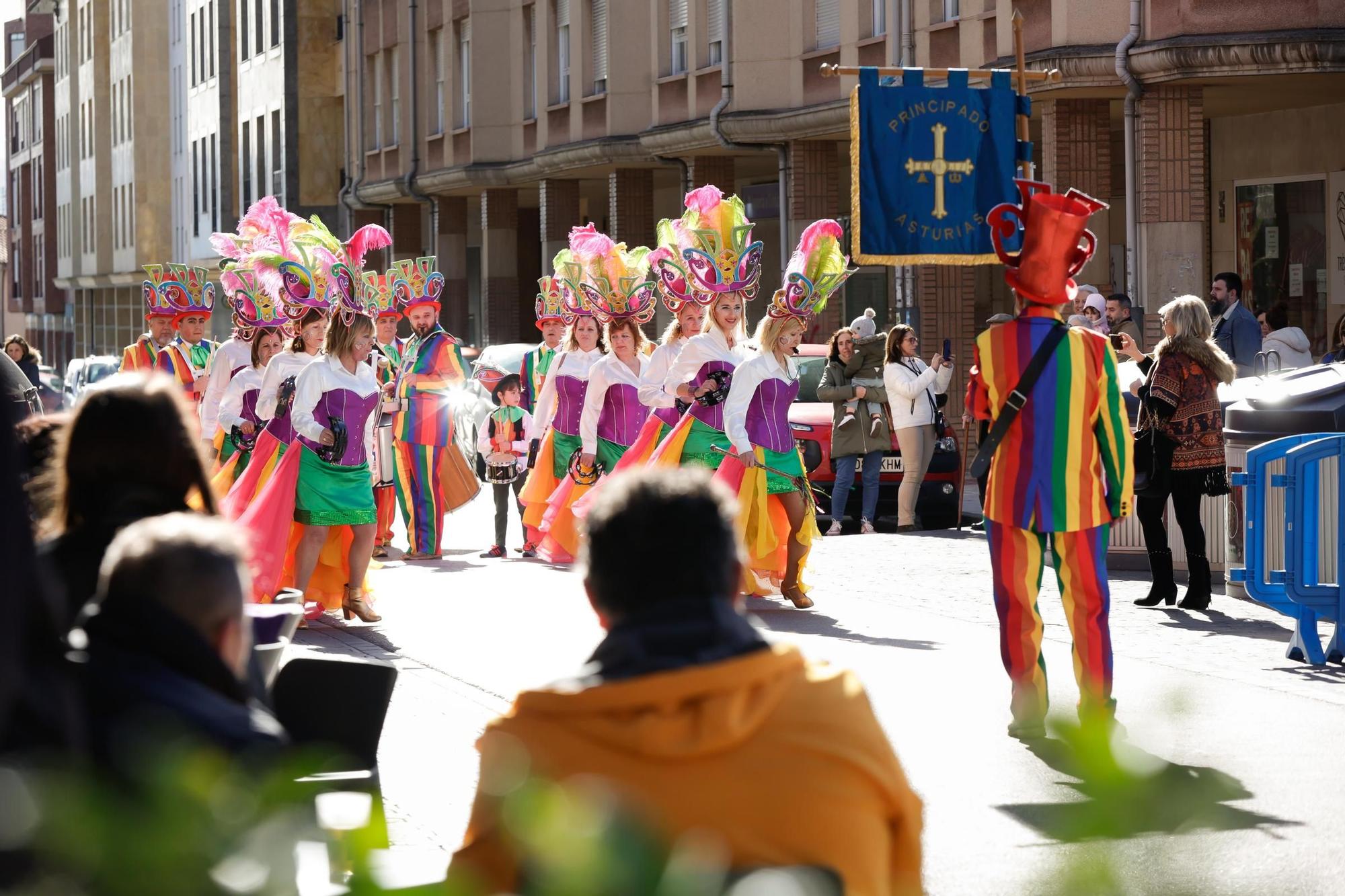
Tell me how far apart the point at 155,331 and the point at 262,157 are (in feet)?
133

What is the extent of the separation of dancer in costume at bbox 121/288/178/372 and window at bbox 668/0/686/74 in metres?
16.7

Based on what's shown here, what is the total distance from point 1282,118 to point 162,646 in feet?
79.8

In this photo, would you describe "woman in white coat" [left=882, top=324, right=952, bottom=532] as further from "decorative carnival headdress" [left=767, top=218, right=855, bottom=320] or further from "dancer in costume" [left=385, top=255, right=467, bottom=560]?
"decorative carnival headdress" [left=767, top=218, right=855, bottom=320]

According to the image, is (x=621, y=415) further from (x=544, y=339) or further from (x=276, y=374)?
(x=276, y=374)

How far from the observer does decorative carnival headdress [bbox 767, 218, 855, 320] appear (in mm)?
12430

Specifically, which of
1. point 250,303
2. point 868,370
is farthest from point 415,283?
point 868,370

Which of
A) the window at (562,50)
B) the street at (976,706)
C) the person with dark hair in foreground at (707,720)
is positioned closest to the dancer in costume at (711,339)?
the street at (976,706)

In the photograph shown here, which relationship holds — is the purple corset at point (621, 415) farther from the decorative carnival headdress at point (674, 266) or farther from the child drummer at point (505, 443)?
the decorative carnival headdress at point (674, 266)

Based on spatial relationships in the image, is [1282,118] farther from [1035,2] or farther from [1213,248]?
[1035,2]

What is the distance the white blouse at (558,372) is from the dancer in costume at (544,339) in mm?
422

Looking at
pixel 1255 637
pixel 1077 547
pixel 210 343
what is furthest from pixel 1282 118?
pixel 1077 547

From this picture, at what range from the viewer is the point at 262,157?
57031mm

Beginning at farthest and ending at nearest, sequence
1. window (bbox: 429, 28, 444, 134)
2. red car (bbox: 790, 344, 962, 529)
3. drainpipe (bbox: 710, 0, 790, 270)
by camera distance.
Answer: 1. window (bbox: 429, 28, 444, 134)
2. drainpipe (bbox: 710, 0, 790, 270)
3. red car (bbox: 790, 344, 962, 529)

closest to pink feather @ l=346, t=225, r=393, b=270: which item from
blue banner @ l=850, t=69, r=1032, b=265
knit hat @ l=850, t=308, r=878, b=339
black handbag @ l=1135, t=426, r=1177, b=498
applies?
blue banner @ l=850, t=69, r=1032, b=265
